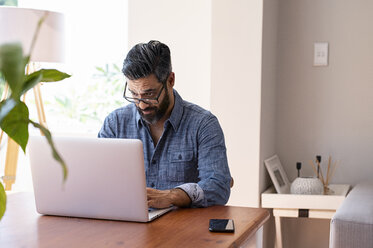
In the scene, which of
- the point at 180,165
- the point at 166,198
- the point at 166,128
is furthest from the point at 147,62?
the point at 166,198

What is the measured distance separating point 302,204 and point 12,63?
Result: 2.33 m

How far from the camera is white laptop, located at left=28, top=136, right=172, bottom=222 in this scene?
1.47 metres

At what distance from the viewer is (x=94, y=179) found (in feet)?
4.96

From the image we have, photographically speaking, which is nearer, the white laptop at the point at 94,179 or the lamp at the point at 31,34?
the white laptop at the point at 94,179

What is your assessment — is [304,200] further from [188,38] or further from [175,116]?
[188,38]

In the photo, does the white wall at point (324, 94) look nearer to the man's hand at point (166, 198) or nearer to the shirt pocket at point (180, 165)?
the shirt pocket at point (180, 165)

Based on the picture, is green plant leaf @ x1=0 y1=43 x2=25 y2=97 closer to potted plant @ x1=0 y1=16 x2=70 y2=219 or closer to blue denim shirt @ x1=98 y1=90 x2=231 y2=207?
potted plant @ x1=0 y1=16 x2=70 y2=219

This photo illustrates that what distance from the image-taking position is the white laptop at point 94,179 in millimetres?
1468

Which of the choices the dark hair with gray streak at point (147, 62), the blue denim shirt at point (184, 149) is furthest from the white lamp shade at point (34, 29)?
the blue denim shirt at point (184, 149)

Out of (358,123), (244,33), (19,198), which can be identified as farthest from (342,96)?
(19,198)

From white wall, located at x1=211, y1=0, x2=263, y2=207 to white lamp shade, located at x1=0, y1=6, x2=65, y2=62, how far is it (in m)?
0.88

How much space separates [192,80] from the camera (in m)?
3.05

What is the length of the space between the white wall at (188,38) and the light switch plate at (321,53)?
22.5 inches

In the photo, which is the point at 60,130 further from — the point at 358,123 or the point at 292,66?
the point at 358,123
